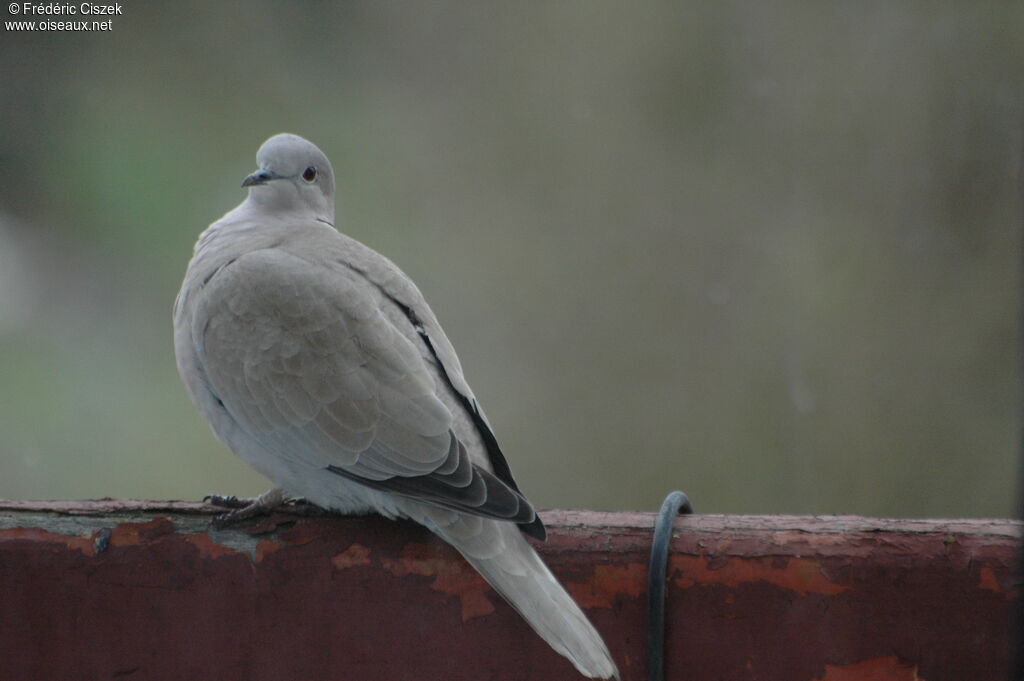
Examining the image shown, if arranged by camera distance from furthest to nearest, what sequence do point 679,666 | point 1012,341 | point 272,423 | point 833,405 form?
point 833,405 < point 1012,341 < point 272,423 < point 679,666

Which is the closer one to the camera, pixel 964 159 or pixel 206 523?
pixel 206 523

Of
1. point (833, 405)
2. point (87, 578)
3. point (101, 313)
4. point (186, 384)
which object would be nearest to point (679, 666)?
point (87, 578)

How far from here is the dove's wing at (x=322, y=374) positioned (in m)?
1.04

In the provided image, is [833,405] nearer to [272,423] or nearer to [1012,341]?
[1012,341]

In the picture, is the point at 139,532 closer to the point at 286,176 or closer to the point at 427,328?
the point at 427,328

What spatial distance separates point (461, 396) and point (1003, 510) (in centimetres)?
224

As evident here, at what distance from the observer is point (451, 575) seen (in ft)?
2.84

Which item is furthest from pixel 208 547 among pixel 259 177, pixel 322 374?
pixel 259 177

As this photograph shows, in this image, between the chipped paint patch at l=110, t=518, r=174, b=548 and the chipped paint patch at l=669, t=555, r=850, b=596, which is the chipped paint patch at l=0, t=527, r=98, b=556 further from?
the chipped paint patch at l=669, t=555, r=850, b=596

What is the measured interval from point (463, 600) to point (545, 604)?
0.29ft

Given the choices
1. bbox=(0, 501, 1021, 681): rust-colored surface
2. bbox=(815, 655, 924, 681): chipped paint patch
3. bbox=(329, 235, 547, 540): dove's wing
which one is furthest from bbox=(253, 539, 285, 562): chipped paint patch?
bbox=(815, 655, 924, 681): chipped paint patch

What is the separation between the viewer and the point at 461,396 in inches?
44.9

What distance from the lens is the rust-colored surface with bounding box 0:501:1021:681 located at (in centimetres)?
77

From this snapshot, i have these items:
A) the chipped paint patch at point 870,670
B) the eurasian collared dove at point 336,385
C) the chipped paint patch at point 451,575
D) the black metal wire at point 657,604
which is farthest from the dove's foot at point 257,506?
the chipped paint patch at point 870,670
